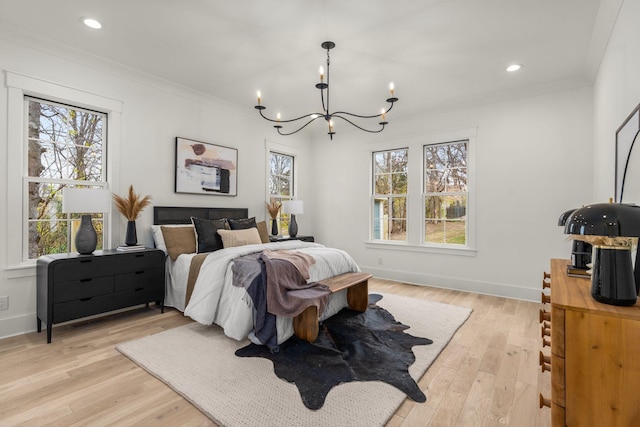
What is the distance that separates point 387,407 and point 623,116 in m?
2.54

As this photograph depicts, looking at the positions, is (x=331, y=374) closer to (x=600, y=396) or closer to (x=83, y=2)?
(x=600, y=396)

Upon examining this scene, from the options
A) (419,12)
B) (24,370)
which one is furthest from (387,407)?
(419,12)

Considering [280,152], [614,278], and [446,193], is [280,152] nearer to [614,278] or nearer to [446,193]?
[446,193]

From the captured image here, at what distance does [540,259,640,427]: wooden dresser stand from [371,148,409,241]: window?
13.3 feet

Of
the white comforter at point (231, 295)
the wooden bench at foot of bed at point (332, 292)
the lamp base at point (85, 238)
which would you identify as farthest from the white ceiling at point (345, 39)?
the wooden bench at foot of bed at point (332, 292)

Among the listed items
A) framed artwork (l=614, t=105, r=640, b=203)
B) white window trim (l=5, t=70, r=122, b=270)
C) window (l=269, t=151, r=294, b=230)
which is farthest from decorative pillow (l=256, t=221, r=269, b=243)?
framed artwork (l=614, t=105, r=640, b=203)

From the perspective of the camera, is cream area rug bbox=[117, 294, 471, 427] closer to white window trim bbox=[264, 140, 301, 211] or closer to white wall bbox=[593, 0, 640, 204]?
white wall bbox=[593, 0, 640, 204]

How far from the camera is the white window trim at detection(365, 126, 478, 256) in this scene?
4473mm

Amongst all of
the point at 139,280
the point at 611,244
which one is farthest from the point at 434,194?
the point at 139,280

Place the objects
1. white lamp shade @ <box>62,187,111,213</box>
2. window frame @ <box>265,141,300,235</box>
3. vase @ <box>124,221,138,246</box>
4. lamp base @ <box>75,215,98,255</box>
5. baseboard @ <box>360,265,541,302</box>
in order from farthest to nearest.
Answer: window frame @ <box>265,141,300,235</box>
baseboard @ <box>360,265,541,302</box>
vase @ <box>124,221,138,246</box>
lamp base @ <box>75,215,98,255</box>
white lamp shade @ <box>62,187,111,213</box>

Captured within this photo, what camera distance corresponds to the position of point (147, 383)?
6.87ft

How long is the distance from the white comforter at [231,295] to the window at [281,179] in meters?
2.09

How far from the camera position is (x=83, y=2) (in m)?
2.43

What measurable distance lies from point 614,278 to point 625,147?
59.7 inches
